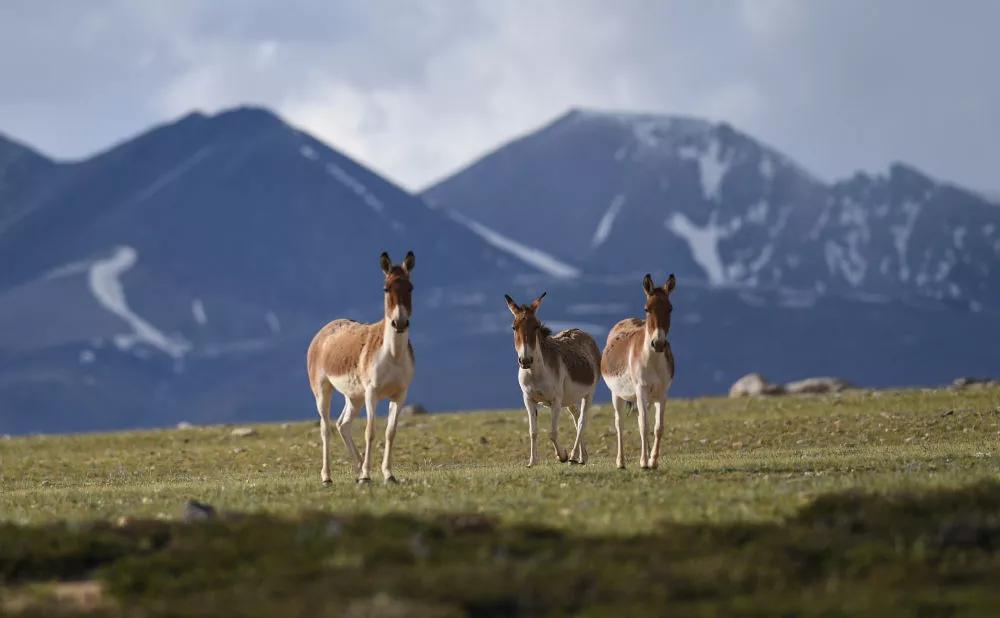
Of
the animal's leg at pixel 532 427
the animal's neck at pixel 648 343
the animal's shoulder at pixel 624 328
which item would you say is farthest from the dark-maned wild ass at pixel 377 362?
the animal's shoulder at pixel 624 328

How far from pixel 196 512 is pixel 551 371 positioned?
14877 mm

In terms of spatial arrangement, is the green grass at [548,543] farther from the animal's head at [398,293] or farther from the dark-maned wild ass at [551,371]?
the animal's head at [398,293]

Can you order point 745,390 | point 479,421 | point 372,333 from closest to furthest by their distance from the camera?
point 372,333 < point 479,421 < point 745,390

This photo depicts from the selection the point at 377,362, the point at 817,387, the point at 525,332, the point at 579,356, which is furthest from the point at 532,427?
the point at 817,387

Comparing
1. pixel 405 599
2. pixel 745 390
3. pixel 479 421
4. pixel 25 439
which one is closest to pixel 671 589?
pixel 405 599

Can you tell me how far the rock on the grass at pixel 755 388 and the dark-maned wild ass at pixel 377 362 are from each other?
48289mm

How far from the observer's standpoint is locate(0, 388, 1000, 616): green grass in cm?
1546

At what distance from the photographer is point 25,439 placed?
66188mm

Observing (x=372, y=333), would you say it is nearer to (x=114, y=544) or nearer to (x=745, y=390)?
(x=114, y=544)

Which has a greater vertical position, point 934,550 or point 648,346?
point 648,346

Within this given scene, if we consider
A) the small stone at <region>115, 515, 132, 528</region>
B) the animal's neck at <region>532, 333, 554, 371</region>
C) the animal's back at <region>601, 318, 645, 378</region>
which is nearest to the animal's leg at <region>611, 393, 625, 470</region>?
the animal's back at <region>601, 318, 645, 378</region>

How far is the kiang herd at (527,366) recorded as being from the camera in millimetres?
30156

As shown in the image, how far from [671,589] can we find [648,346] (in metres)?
16.0

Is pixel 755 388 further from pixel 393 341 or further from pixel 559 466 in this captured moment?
pixel 393 341
